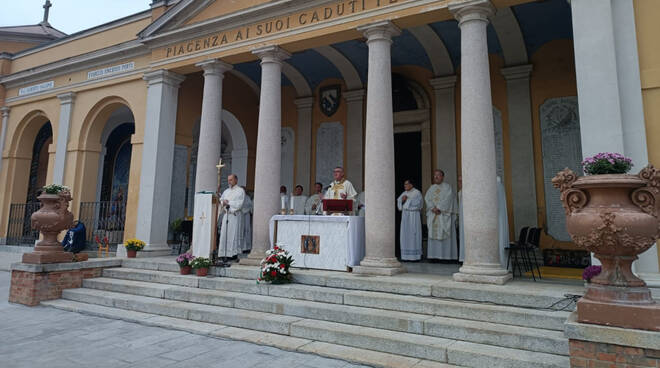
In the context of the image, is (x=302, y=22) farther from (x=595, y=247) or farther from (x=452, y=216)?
(x=595, y=247)

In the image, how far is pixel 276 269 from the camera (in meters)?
6.49

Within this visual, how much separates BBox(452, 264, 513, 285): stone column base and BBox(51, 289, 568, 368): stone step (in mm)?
1446

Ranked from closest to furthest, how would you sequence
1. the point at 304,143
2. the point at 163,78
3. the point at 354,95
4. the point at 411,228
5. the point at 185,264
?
the point at 185,264, the point at 411,228, the point at 163,78, the point at 354,95, the point at 304,143

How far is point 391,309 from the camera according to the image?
535 cm

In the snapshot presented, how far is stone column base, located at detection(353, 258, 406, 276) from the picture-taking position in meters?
6.42

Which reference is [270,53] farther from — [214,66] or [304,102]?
[304,102]

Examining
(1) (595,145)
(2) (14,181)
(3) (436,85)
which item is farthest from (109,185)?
(1) (595,145)

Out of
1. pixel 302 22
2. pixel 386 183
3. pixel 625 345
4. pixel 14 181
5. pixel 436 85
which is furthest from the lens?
pixel 14 181

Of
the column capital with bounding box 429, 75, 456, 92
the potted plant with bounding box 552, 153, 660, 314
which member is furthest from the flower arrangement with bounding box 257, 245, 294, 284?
the column capital with bounding box 429, 75, 456, 92

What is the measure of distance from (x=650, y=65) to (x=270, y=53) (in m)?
6.36

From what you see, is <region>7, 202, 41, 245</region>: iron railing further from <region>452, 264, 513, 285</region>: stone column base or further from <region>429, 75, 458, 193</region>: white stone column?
<region>452, 264, 513, 285</region>: stone column base

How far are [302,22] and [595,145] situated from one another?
5.55 m

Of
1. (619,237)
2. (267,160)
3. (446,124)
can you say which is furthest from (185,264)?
(446,124)

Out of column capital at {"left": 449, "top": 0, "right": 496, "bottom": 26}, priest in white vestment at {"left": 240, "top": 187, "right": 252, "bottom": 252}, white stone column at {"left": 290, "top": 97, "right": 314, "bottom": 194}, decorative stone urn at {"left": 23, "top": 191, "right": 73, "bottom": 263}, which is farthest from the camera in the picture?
white stone column at {"left": 290, "top": 97, "right": 314, "bottom": 194}
